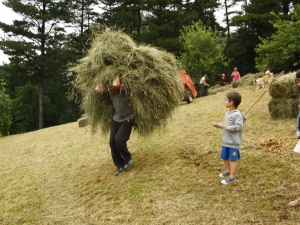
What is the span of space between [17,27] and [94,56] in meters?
24.9

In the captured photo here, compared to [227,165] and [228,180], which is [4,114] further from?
[228,180]

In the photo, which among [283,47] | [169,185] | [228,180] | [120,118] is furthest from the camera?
[283,47]

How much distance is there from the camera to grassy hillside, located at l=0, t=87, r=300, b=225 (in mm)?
3740

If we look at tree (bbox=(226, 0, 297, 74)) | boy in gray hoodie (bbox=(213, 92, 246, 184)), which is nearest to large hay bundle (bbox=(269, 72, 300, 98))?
boy in gray hoodie (bbox=(213, 92, 246, 184))

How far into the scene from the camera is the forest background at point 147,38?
868 inches

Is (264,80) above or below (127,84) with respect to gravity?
above

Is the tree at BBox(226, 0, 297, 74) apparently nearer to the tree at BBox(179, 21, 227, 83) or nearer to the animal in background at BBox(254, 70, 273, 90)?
the tree at BBox(179, 21, 227, 83)

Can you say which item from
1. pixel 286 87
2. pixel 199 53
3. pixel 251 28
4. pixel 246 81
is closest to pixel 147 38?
pixel 199 53

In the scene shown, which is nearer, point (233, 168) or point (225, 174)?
point (233, 168)

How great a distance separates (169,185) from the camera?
4.66 m

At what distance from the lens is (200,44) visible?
2433 centimetres

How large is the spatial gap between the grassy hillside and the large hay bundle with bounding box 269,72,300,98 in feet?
2.54

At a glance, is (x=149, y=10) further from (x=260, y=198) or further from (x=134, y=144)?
(x=260, y=198)

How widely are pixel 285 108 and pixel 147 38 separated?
19010mm
